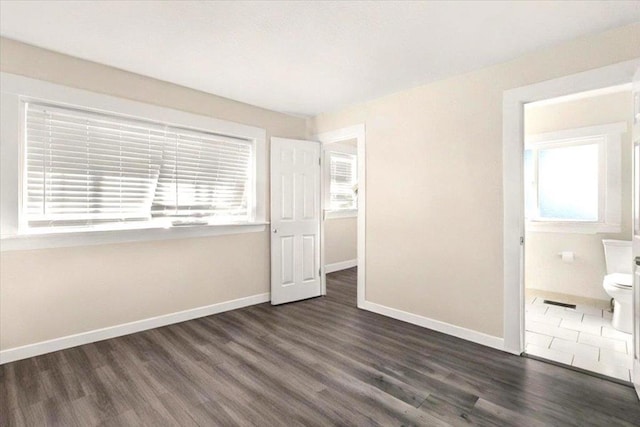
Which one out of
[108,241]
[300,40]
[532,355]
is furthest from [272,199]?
[532,355]

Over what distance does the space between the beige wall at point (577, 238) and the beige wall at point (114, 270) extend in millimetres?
3599

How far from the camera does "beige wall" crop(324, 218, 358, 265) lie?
5.86 meters

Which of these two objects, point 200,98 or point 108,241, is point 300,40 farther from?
point 108,241

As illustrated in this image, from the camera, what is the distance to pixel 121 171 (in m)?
Answer: 2.97

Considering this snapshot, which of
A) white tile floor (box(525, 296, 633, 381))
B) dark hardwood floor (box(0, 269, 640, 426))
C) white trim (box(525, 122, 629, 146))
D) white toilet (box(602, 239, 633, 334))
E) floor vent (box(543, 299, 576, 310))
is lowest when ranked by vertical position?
dark hardwood floor (box(0, 269, 640, 426))

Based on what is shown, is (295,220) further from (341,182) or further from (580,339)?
(580,339)

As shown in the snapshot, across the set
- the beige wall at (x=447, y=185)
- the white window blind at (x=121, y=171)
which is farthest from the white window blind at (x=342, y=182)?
the white window blind at (x=121, y=171)

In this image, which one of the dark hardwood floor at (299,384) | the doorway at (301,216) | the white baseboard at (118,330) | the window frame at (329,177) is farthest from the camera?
the window frame at (329,177)

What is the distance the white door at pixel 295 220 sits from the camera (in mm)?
4000

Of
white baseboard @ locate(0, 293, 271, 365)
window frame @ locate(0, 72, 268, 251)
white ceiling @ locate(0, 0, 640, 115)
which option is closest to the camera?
white ceiling @ locate(0, 0, 640, 115)

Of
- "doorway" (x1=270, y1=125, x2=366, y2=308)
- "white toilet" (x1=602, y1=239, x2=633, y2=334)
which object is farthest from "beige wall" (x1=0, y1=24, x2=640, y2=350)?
"white toilet" (x1=602, y1=239, x2=633, y2=334)

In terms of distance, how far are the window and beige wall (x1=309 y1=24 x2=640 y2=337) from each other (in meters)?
2.10

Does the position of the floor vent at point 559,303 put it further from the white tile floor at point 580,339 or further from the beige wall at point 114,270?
the beige wall at point 114,270

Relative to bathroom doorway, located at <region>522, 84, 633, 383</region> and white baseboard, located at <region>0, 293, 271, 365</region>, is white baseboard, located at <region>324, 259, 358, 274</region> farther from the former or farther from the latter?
bathroom doorway, located at <region>522, 84, 633, 383</region>
